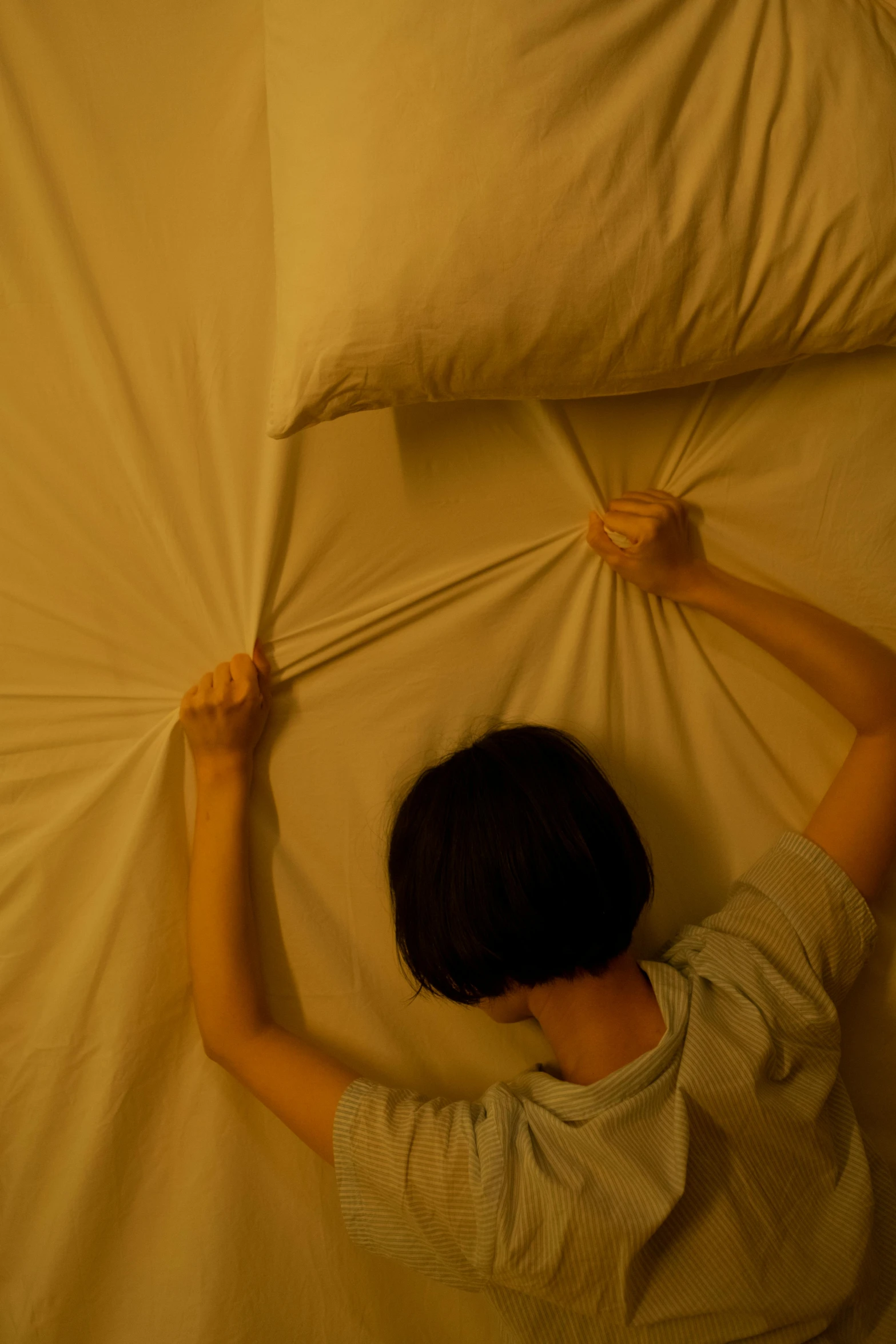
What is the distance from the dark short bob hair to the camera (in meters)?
0.75

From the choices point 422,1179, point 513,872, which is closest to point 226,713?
point 513,872

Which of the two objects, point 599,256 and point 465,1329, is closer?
point 599,256

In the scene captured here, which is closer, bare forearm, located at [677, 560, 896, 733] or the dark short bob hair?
the dark short bob hair

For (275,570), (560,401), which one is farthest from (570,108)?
(275,570)

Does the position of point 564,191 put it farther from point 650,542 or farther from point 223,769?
point 223,769

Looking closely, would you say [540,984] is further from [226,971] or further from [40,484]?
[40,484]

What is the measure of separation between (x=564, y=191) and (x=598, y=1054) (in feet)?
2.21

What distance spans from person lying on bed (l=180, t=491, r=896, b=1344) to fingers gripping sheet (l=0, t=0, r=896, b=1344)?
0.05m

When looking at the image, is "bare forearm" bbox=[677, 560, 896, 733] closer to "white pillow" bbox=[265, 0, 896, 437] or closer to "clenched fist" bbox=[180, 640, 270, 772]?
"white pillow" bbox=[265, 0, 896, 437]

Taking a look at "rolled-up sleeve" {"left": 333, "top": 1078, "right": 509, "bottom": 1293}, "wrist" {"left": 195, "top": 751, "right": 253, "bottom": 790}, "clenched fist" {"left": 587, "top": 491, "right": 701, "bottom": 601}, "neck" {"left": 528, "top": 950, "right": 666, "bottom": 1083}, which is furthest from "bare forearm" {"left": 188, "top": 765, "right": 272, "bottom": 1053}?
"clenched fist" {"left": 587, "top": 491, "right": 701, "bottom": 601}

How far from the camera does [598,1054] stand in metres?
0.78

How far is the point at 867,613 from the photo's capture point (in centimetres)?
90

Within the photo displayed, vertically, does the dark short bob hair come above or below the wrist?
below

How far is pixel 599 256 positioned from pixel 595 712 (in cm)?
39
